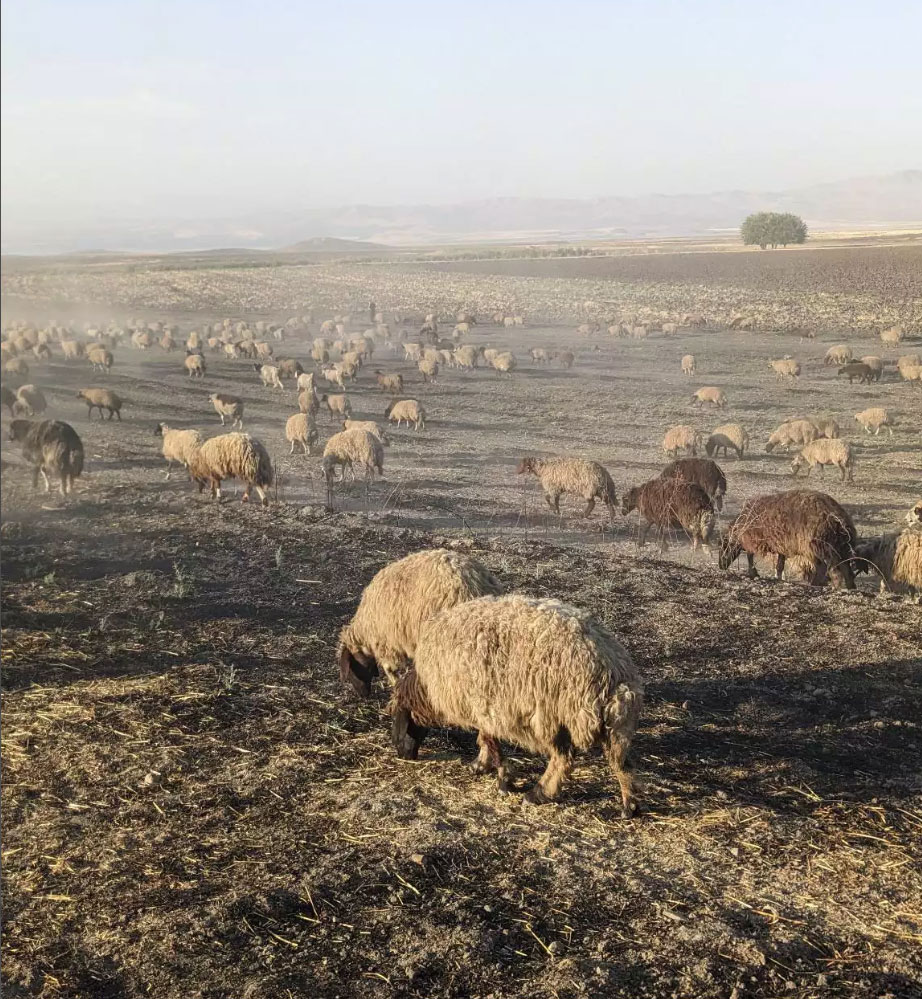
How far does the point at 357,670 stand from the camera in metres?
6.84

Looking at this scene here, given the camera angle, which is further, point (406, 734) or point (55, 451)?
point (55, 451)

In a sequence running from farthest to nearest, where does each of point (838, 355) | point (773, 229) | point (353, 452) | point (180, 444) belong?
point (838, 355), point (773, 229), point (180, 444), point (353, 452)

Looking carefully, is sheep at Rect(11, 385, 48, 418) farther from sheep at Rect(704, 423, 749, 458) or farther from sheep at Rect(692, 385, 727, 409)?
sheep at Rect(692, 385, 727, 409)

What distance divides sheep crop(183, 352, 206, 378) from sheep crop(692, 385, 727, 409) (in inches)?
683

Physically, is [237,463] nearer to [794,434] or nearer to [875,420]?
[794,434]

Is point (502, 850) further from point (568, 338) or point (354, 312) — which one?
point (354, 312)

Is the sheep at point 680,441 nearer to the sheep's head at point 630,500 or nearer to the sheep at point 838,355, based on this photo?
the sheep at point 838,355

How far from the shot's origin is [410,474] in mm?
16422

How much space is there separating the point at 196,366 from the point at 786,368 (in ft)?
63.8

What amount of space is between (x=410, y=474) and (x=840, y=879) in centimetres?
1263

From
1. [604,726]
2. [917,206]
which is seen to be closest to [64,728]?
[604,726]

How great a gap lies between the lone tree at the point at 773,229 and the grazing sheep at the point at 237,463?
34.5 feet

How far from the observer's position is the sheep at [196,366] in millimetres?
29016

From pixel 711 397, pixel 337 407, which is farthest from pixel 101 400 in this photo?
pixel 711 397
